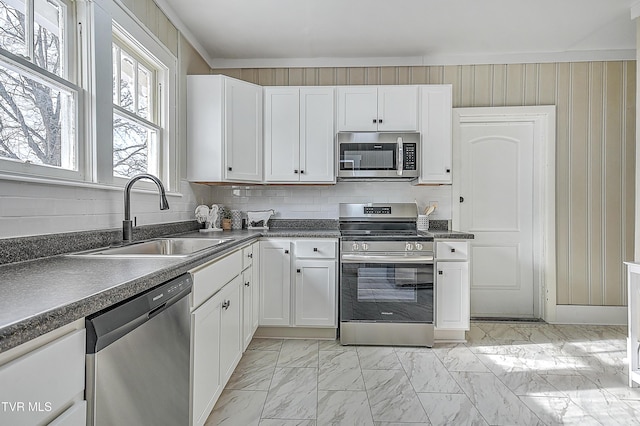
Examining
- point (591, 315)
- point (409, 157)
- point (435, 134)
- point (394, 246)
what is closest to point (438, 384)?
point (394, 246)

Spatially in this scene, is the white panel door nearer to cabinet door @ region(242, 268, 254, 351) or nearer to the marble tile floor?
the marble tile floor

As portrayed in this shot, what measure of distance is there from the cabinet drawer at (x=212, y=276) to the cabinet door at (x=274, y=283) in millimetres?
644

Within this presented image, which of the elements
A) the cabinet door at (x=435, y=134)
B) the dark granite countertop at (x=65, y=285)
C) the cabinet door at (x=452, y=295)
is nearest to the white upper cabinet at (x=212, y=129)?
the dark granite countertop at (x=65, y=285)

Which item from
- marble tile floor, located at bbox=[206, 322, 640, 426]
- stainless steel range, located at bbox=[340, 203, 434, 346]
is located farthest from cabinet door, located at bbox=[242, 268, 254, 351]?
stainless steel range, located at bbox=[340, 203, 434, 346]

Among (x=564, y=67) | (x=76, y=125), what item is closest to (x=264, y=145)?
(x=76, y=125)

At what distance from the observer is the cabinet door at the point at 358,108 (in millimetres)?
3121

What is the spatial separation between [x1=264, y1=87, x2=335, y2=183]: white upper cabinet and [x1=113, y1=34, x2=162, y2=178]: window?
0.96 meters

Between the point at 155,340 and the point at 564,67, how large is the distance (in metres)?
4.06

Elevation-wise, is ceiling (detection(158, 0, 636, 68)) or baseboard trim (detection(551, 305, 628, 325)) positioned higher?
ceiling (detection(158, 0, 636, 68))

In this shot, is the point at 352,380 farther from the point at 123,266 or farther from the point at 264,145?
the point at 264,145

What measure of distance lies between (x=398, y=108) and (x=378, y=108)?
0.59ft

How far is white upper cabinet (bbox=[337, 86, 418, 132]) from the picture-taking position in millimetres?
3102

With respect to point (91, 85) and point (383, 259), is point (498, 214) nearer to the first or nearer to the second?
point (383, 259)

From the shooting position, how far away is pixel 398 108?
311cm
